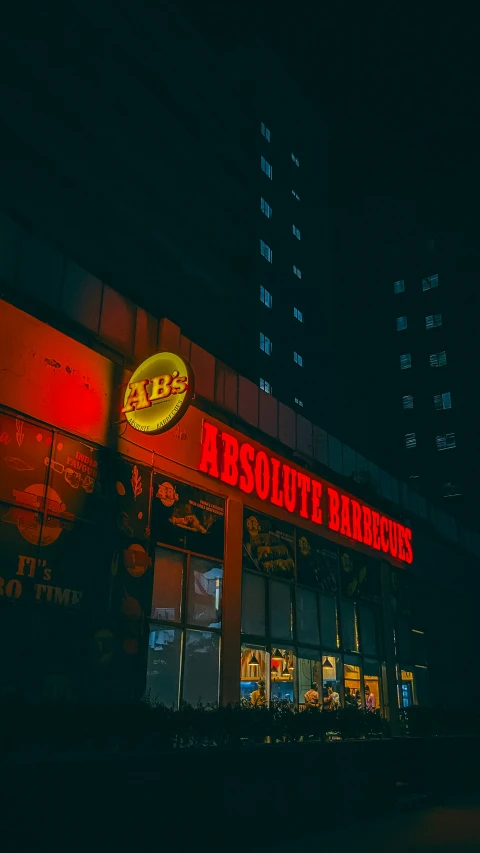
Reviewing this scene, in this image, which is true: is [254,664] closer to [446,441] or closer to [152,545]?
[152,545]

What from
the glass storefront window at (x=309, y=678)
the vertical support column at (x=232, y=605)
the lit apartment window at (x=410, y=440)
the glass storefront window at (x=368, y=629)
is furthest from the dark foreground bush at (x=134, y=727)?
the lit apartment window at (x=410, y=440)

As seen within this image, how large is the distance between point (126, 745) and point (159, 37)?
150 ft

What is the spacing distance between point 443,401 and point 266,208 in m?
28.8

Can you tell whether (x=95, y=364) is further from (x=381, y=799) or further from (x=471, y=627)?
(x=471, y=627)

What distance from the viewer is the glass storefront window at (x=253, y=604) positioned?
18.4 meters

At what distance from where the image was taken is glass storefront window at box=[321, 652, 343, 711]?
69.9ft

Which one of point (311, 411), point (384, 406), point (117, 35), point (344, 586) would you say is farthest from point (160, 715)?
point (384, 406)

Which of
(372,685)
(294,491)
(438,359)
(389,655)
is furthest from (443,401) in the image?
(294,491)

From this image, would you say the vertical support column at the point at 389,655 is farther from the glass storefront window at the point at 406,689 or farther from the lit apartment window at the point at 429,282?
the lit apartment window at the point at 429,282

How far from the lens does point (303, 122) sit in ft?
247

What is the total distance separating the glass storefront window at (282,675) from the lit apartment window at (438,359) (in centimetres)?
5656

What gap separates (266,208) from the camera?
6488cm

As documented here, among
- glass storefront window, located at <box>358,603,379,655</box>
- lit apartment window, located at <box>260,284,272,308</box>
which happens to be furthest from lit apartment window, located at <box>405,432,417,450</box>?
glass storefront window, located at <box>358,603,379,655</box>

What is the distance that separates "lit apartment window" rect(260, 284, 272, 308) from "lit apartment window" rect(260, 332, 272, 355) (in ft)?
12.0
